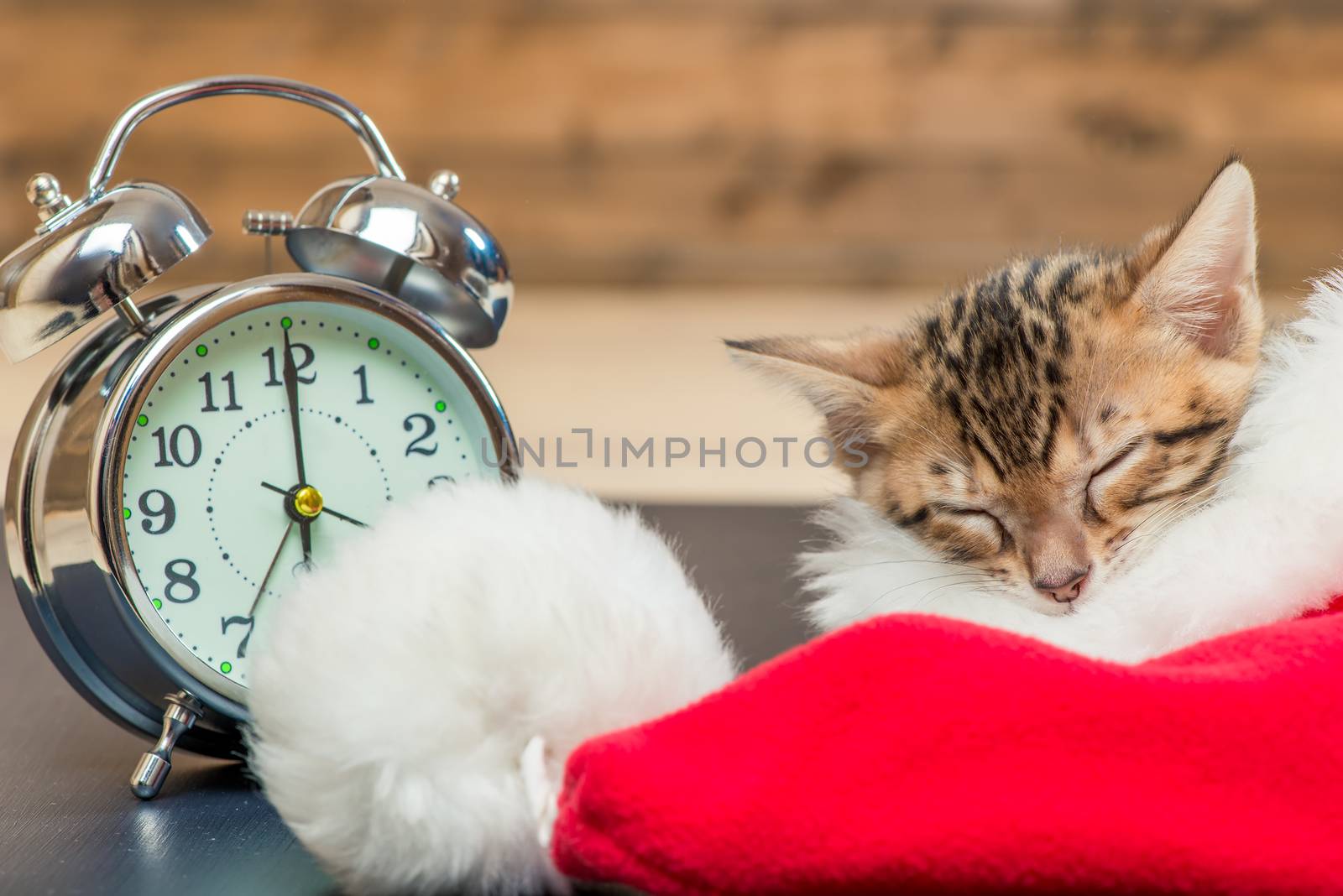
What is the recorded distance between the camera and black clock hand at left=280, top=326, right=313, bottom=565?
72 cm

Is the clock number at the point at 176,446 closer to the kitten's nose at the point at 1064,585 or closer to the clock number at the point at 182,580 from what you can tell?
the clock number at the point at 182,580

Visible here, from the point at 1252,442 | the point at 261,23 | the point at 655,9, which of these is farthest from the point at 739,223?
the point at 1252,442

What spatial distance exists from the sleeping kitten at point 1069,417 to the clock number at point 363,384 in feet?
0.75

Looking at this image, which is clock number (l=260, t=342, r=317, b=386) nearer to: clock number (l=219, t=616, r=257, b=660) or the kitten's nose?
clock number (l=219, t=616, r=257, b=660)

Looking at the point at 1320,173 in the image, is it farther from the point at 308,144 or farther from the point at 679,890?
the point at 679,890

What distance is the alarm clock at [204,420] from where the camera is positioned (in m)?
0.66

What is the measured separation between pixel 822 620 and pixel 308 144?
7.72 feet

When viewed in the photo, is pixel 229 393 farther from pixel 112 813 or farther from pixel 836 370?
pixel 836 370

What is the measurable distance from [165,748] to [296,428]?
0.62 feet

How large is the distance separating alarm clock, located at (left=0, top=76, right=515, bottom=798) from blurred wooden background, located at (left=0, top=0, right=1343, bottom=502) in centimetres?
189

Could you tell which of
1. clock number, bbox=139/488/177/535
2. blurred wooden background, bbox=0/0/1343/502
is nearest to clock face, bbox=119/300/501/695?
clock number, bbox=139/488/177/535

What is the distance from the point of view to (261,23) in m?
2.73

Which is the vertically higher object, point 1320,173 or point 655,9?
point 655,9

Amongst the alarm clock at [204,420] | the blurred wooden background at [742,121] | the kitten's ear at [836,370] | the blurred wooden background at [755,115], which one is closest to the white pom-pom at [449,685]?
the alarm clock at [204,420]
